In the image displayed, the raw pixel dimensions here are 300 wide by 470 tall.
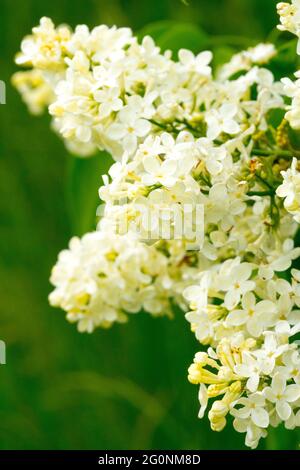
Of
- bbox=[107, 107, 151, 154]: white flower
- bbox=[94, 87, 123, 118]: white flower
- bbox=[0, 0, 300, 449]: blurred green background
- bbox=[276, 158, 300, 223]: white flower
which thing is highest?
bbox=[94, 87, 123, 118]: white flower

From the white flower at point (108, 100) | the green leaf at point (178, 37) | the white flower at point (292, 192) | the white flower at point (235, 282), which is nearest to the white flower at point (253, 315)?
the white flower at point (235, 282)

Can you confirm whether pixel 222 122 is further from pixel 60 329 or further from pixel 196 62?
pixel 60 329

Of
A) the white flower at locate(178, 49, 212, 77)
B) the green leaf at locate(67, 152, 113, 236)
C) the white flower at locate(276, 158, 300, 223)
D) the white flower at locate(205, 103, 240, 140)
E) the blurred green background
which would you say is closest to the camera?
the white flower at locate(276, 158, 300, 223)

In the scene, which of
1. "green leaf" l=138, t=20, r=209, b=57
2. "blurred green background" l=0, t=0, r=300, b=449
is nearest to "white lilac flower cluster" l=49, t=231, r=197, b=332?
"green leaf" l=138, t=20, r=209, b=57

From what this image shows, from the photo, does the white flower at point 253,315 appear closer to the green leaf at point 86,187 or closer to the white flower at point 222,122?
the white flower at point 222,122

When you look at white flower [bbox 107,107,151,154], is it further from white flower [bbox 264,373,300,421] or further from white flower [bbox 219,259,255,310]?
white flower [bbox 264,373,300,421]

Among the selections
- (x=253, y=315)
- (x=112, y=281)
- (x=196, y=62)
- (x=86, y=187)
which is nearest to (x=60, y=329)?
(x=86, y=187)
